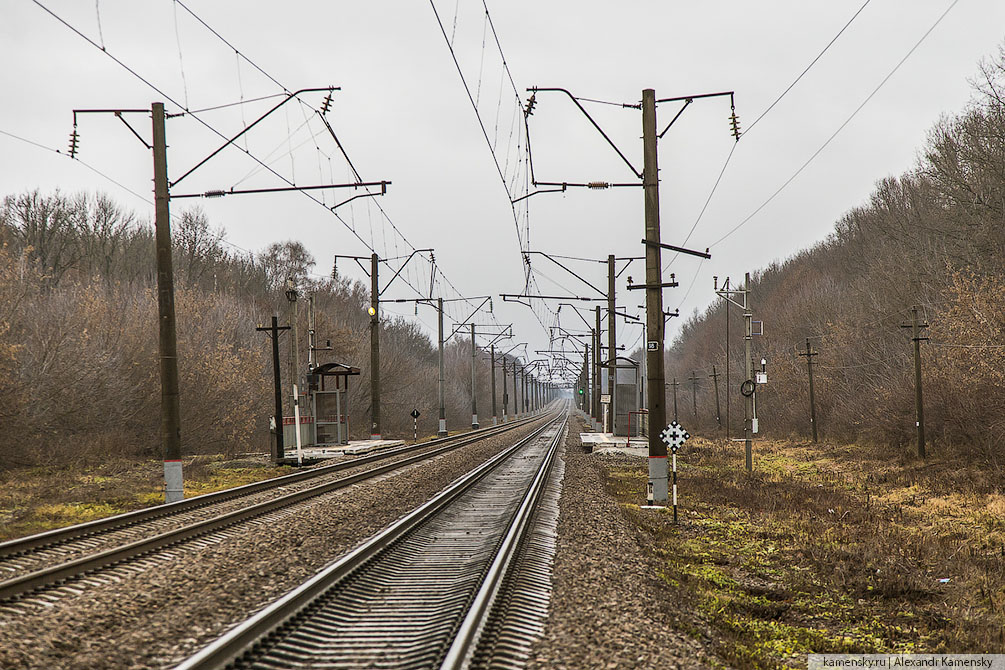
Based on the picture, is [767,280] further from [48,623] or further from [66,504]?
[48,623]

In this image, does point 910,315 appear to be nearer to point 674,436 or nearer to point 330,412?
point 674,436

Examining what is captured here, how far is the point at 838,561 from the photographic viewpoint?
473 inches

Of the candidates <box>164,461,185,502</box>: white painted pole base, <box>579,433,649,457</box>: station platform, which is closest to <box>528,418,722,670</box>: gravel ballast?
<box>164,461,185,502</box>: white painted pole base

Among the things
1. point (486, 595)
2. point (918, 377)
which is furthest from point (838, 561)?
point (918, 377)

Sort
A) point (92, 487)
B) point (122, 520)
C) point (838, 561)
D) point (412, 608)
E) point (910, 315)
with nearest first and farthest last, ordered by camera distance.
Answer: point (412, 608) < point (838, 561) < point (122, 520) < point (92, 487) < point (910, 315)

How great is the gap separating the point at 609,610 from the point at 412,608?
214cm

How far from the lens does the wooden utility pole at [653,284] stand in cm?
1852

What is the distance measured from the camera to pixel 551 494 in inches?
772

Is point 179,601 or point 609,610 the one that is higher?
A: point 179,601

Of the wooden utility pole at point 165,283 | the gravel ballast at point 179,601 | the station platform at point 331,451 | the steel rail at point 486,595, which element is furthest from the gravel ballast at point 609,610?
the station platform at point 331,451

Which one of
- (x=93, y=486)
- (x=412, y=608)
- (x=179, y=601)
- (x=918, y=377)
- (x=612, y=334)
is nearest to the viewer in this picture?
(x=412, y=608)

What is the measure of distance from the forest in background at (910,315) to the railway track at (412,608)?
57.4 feet

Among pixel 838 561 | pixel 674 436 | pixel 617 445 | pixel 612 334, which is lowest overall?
pixel 617 445

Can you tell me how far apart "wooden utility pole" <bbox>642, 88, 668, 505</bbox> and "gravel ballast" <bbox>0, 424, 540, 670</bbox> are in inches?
259
